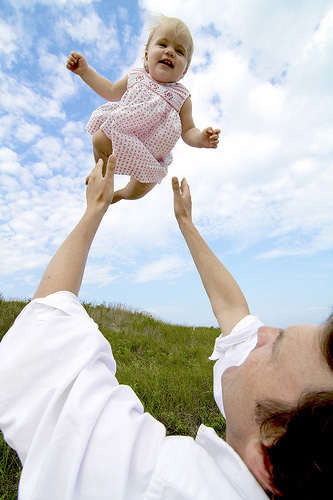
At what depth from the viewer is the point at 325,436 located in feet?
3.25

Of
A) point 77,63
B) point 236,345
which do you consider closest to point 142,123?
point 77,63

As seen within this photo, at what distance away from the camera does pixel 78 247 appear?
175 cm

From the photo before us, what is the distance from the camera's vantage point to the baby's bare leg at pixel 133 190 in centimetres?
312

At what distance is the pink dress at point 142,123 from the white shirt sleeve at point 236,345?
5.29ft

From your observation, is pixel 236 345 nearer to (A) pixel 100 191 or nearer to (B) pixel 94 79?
(A) pixel 100 191

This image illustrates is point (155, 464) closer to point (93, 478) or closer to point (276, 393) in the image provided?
point (93, 478)

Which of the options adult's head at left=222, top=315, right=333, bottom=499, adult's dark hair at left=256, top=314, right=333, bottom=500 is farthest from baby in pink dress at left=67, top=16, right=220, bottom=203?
adult's dark hair at left=256, top=314, right=333, bottom=500

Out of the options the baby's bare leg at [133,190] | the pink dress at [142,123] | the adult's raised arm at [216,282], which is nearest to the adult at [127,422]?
the adult's raised arm at [216,282]

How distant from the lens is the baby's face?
2.77 metres

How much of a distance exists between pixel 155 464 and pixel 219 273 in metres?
1.33

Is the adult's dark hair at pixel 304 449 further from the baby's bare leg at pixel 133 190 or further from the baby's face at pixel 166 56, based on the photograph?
the baby's face at pixel 166 56

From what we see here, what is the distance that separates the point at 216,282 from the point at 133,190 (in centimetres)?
140

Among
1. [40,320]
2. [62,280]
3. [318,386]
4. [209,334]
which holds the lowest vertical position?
[209,334]

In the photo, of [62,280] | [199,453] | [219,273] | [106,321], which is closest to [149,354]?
[106,321]
